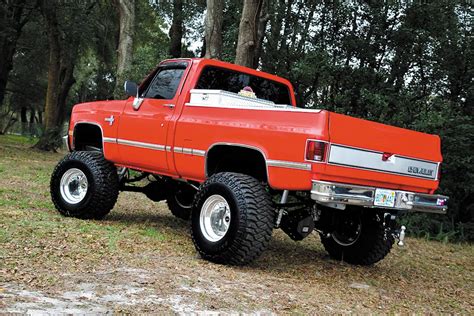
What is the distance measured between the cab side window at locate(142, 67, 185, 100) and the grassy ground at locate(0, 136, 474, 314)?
5.81 ft

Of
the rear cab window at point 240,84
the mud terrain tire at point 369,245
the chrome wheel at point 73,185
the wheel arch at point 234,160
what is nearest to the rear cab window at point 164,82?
the rear cab window at point 240,84

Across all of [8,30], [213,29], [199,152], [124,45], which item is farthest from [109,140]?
[8,30]

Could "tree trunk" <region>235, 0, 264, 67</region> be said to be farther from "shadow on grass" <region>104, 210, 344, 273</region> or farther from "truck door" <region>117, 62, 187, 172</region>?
"truck door" <region>117, 62, 187, 172</region>

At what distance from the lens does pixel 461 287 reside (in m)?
6.71

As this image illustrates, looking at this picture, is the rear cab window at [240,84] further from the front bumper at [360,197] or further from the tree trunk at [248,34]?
the tree trunk at [248,34]

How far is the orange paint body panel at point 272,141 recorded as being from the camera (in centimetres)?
520

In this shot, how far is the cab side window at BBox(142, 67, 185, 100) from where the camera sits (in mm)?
7014

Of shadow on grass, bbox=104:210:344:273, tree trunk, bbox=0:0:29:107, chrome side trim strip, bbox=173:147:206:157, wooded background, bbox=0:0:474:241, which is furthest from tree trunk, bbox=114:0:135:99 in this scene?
chrome side trim strip, bbox=173:147:206:157

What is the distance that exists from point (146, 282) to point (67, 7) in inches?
847

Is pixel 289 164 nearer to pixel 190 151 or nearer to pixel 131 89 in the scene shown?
pixel 190 151

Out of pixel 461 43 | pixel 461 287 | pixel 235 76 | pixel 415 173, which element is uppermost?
pixel 461 43

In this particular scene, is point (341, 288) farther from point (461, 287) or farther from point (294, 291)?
point (461, 287)

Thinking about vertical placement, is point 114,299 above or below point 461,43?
below

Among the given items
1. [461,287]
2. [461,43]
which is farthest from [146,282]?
[461,43]
